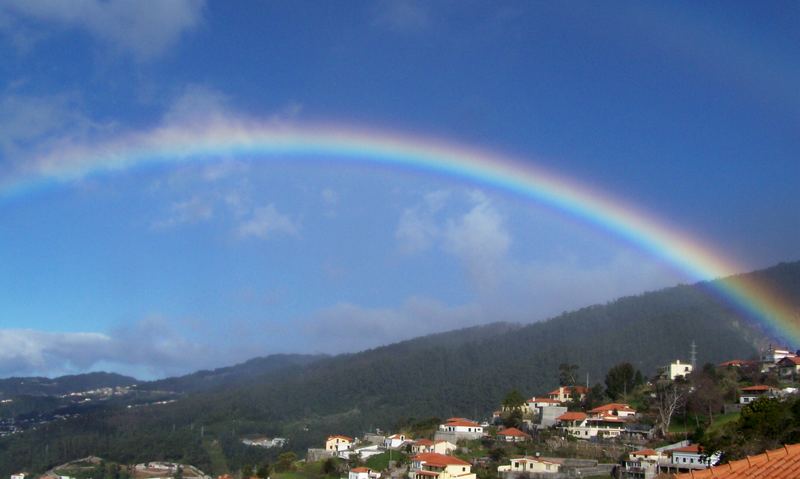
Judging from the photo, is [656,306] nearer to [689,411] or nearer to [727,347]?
[727,347]

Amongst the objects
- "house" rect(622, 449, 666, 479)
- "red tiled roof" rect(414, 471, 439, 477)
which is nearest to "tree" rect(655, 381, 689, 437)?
"house" rect(622, 449, 666, 479)

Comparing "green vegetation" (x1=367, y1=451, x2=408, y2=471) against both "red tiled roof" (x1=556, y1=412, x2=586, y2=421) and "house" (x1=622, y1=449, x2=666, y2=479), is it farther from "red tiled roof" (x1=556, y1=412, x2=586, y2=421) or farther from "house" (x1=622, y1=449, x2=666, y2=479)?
"house" (x1=622, y1=449, x2=666, y2=479)

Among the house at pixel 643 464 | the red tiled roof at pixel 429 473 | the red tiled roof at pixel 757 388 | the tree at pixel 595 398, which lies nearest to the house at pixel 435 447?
the red tiled roof at pixel 429 473

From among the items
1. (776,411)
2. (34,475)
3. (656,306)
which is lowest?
(34,475)

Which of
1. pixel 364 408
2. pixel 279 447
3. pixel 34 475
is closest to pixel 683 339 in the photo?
pixel 364 408

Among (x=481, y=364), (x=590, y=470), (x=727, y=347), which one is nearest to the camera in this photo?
(x=590, y=470)

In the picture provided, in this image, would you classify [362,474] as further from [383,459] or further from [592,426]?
[592,426]

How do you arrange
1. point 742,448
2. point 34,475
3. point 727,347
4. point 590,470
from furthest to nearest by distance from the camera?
1. point 727,347
2. point 34,475
3. point 590,470
4. point 742,448
